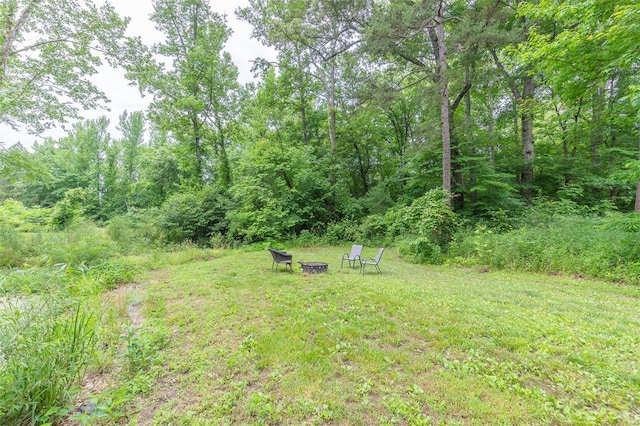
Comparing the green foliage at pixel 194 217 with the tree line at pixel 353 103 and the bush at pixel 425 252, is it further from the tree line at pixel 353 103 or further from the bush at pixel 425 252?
the bush at pixel 425 252

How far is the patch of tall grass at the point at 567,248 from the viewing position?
5.54 meters

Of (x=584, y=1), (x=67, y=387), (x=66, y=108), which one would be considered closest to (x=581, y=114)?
(x=584, y=1)

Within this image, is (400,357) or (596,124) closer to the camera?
(400,357)

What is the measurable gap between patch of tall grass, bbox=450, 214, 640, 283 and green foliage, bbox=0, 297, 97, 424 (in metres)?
8.42

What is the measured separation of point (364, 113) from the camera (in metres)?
11.7

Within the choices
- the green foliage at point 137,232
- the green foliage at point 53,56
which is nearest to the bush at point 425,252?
the green foliage at point 137,232

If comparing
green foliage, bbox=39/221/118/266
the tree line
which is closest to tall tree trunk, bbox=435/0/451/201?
the tree line

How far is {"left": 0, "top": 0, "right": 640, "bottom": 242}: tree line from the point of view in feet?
27.5

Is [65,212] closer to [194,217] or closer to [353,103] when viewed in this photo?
→ [194,217]

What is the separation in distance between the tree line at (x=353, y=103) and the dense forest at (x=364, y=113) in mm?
77

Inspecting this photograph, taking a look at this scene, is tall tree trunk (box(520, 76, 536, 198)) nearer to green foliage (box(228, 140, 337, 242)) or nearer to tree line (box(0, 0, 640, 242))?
tree line (box(0, 0, 640, 242))

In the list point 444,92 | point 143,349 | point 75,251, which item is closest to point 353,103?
point 444,92

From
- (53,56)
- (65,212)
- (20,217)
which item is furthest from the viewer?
(65,212)

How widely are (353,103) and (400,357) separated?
10570 millimetres
